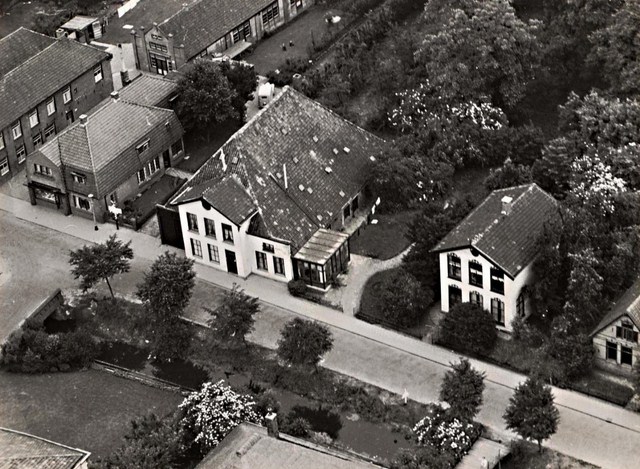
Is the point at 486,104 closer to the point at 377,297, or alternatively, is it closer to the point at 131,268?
the point at 377,297

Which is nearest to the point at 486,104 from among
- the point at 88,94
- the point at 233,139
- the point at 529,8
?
the point at 529,8

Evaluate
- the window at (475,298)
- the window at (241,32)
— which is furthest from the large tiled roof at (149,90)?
the window at (475,298)

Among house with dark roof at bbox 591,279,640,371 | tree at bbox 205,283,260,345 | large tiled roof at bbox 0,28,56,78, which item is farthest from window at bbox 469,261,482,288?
large tiled roof at bbox 0,28,56,78

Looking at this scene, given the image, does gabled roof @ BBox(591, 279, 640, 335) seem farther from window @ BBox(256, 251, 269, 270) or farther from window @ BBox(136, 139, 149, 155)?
window @ BBox(136, 139, 149, 155)

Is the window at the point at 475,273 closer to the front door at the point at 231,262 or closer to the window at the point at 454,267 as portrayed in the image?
the window at the point at 454,267

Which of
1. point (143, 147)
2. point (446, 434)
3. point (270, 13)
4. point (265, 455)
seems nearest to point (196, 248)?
point (143, 147)

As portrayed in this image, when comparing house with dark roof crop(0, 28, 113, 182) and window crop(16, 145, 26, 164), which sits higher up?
house with dark roof crop(0, 28, 113, 182)
